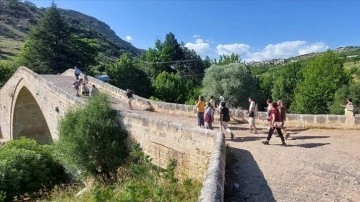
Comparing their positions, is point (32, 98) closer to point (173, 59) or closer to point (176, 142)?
point (176, 142)

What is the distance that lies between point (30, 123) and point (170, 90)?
692 inches

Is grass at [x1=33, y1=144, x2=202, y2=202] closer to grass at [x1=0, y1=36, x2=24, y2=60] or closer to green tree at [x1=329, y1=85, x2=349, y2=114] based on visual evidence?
green tree at [x1=329, y1=85, x2=349, y2=114]

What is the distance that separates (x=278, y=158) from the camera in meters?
8.28

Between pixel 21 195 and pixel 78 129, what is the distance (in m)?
3.74

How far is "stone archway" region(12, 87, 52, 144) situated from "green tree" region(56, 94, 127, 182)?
14.9 metres

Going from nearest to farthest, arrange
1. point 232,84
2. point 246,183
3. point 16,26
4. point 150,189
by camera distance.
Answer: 1. point 246,183
2. point 150,189
3. point 232,84
4. point 16,26

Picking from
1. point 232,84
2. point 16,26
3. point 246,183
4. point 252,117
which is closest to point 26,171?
point 252,117

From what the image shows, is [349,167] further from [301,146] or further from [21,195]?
[21,195]

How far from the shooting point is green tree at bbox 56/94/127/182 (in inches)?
423

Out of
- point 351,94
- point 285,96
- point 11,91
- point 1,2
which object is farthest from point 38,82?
point 1,2

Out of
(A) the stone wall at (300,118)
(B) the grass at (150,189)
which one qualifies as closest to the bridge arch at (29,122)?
(A) the stone wall at (300,118)

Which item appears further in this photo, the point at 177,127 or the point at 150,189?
the point at 177,127

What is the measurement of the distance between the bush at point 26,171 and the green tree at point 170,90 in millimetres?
26370

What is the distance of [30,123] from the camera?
25.8 metres
